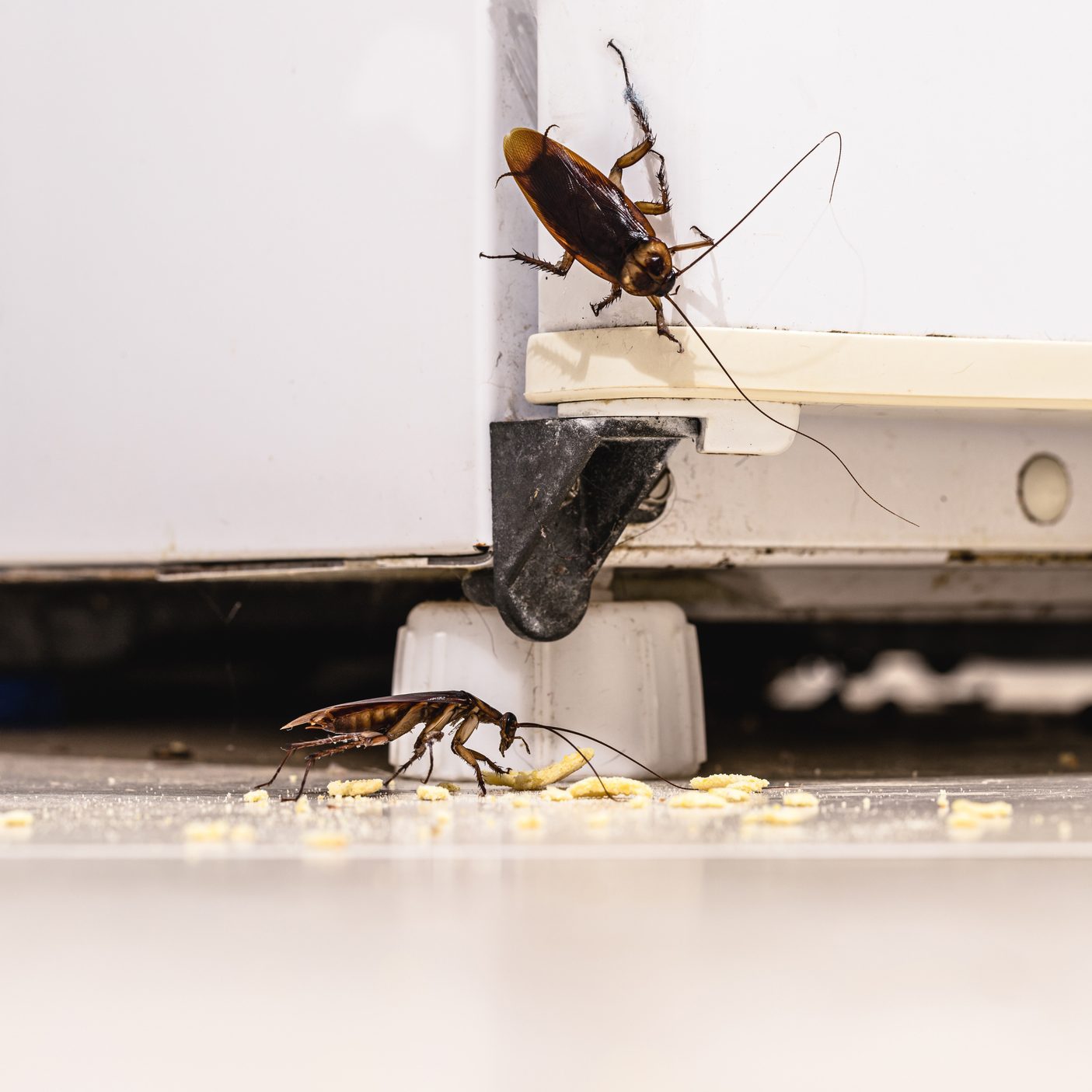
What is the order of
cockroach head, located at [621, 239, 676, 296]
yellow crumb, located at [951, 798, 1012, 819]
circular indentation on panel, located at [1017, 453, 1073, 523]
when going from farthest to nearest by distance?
circular indentation on panel, located at [1017, 453, 1073, 523], cockroach head, located at [621, 239, 676, 296], yellow crumb, located at [951, 798, 1012, 819]

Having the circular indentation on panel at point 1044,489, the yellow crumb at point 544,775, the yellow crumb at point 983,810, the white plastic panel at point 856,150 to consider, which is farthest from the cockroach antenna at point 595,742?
the circular indentation on panel at point 1044,489

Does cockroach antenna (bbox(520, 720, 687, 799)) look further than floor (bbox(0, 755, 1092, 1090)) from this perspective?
Yes

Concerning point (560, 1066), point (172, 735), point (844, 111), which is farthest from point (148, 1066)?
point (172, 735)

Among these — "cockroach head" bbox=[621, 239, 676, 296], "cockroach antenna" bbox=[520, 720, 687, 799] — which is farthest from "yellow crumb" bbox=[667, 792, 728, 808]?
"cockroach head" bbox=[621, 239, 676, 296]

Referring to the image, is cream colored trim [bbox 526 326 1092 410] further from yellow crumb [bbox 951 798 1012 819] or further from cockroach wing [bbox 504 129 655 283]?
yellow crumb [bbox 951 798 1012 819]

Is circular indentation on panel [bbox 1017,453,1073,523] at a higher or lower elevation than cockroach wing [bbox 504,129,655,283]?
lower

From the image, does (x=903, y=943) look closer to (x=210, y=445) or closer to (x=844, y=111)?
(x=844, y=111)
